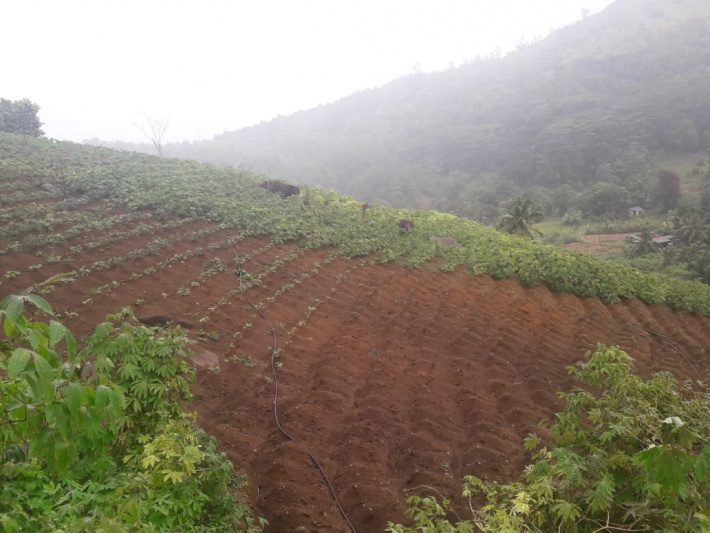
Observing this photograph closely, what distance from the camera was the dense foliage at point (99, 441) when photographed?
159 cm

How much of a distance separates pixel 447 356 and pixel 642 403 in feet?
13.8

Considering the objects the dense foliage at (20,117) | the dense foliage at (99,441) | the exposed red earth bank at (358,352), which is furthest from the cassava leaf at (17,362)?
the dense foliage at (20,117)

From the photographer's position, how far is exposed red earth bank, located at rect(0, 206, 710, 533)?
4348mm

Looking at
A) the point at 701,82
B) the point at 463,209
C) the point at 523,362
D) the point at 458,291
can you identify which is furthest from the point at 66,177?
the point at 701,82

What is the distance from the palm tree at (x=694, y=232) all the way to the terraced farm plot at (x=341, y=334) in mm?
13160

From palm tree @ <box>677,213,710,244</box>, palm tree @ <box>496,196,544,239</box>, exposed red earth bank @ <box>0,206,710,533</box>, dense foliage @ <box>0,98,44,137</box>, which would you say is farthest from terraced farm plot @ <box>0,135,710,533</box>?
dense foliage @ <box>0,98,44,137</box>

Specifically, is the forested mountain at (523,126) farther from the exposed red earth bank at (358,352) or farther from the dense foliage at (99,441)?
the dense foliage at (99,441)

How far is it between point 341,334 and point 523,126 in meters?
58.2

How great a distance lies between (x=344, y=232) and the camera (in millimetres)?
12148

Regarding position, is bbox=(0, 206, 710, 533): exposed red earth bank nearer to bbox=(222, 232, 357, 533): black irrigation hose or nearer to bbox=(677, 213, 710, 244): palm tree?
bbox=(222, 232, 357, 533): black irrigation hose

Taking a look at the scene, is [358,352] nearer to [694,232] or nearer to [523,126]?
[694,232]

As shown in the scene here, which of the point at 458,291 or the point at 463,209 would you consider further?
the point at 463,209

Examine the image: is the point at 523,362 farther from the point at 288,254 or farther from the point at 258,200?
the point at 258,200

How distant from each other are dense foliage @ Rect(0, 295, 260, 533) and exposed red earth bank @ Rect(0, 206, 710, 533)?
1.21 meters
